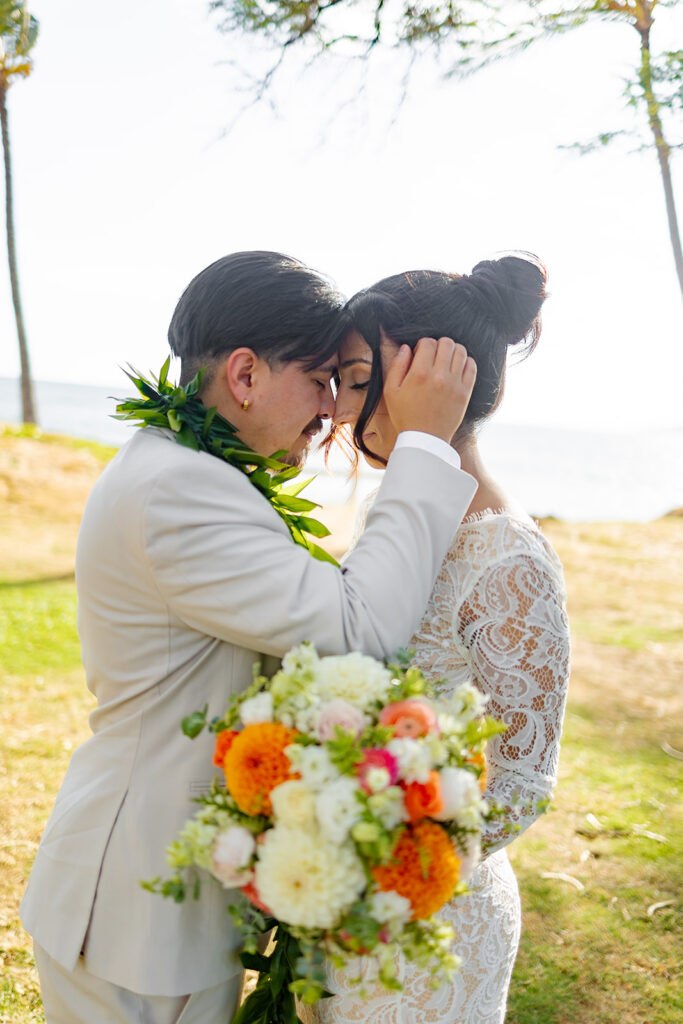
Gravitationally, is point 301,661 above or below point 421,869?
above

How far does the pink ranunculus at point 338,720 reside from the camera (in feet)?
4.26

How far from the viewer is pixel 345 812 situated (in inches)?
47.8

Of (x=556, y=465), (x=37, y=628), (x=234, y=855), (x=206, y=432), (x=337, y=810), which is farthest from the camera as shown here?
(x=556, y=465)

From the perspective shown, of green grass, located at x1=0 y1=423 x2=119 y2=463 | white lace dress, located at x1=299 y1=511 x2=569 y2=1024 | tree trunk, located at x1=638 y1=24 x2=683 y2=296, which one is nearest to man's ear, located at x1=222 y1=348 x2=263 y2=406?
white lace dress, located at x1=299 y1=511 x2=569 y2=1024

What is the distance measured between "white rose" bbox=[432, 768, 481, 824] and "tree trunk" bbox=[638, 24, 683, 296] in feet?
13.4

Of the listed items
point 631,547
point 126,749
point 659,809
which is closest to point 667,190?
point 659,809

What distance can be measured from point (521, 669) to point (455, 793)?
0.66 meters

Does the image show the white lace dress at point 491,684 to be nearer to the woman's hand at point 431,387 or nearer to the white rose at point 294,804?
the woman's hand at point 431,387

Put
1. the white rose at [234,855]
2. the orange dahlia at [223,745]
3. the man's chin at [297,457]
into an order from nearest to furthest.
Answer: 1. the white rose at [234,855]
2. the orange dahlia at [223,745]
3. the man's chin at [297,457]

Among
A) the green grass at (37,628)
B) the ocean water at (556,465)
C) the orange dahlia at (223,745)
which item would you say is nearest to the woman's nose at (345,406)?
the orange dahlia at (223,745)

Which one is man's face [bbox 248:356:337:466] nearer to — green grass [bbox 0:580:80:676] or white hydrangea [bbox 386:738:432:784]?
white hydrangea [bbox 386:738:432:784]

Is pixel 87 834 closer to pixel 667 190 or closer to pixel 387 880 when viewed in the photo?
pixel 387 880

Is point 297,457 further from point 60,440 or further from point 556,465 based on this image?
point 556,465

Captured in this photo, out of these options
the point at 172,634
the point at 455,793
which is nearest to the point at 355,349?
the point at 172,634
